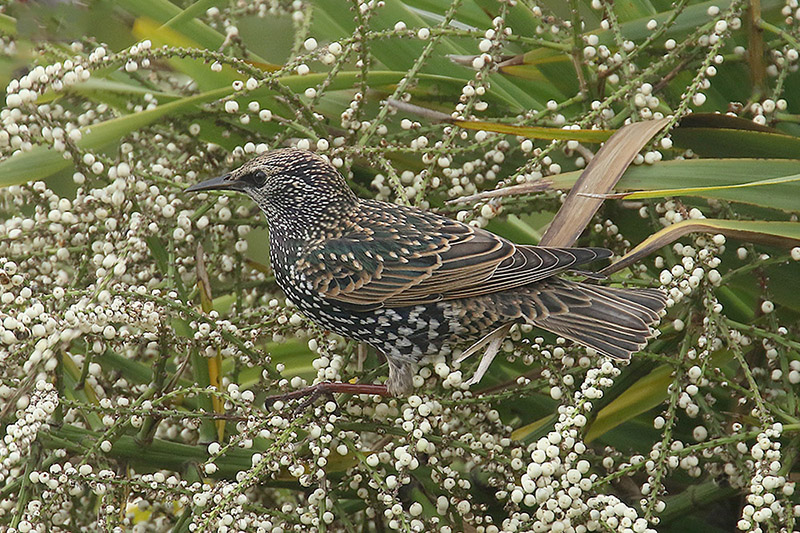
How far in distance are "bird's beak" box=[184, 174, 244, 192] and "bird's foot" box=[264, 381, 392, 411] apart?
53 cm

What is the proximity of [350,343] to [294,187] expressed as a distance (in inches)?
17.3

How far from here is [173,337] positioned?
2129mm

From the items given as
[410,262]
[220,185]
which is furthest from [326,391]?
[220,185]

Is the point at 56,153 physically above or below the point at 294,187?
above

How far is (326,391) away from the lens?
2.18 metres

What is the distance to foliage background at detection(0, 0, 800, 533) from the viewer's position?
1.92 m

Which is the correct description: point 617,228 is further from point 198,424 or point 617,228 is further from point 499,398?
point 198,424

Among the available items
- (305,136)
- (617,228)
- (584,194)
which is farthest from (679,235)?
(305,136)

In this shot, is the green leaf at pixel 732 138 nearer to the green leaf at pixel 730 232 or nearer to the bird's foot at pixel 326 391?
the green leaf at pixel 730 232

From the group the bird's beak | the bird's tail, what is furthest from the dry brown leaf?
the bird's beak

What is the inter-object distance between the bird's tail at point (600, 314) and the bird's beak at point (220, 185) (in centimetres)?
81

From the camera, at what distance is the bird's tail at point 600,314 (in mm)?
2146

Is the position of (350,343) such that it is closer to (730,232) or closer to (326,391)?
(326,391)

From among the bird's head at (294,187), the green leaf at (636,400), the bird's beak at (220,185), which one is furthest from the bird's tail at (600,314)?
the bird's beak at (220,185)
